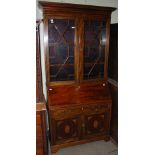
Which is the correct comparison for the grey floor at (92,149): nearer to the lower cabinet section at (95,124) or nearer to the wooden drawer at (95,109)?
the lower cabinet section at (95,124)

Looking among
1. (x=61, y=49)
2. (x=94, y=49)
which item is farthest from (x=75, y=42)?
(x=94, y=49)

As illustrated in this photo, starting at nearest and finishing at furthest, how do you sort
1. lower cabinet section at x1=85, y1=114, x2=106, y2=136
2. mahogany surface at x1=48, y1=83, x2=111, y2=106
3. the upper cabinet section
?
the upper cabinet section → mahogany surface at x1=48, y1=83, x2=111, y2=106 → lower cabinet section at x1=85, y1=114, x2=106, y2=136

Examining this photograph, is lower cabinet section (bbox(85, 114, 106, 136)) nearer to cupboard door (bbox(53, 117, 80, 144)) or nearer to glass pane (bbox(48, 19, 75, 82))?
cupboard door (bbox(53, 117, 80, 144))

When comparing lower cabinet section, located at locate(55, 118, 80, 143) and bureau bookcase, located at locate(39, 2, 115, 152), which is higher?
bureau bookcase, located at locate(39, 2, 115, 152)

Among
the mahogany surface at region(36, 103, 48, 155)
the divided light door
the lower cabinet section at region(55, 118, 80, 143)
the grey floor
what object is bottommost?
the grey floor

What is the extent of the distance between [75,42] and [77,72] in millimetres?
413

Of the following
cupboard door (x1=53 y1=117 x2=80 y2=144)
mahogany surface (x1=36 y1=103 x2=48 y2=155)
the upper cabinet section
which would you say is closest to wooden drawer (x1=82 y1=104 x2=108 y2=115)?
cupboard door (x1=53 y1=117 x2=80 y2=144)

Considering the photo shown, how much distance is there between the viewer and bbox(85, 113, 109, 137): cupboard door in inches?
97.1

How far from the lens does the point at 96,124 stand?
2518 mm

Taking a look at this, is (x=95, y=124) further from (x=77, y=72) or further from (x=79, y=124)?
(x=77, y=72)
